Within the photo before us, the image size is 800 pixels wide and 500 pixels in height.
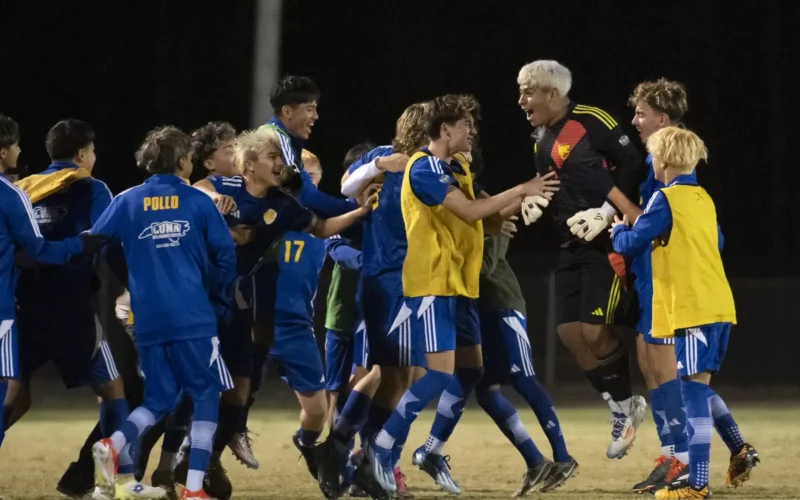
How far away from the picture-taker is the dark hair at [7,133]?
259 inches

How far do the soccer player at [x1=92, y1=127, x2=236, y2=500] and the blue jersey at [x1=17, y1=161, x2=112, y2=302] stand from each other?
61 centimetres

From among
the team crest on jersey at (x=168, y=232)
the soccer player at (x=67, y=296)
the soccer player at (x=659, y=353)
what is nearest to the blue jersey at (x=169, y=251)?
the team crest on jersey at (x=168, y=232)

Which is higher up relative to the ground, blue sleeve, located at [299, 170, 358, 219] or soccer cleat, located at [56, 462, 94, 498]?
blue sleeve, located at [299, 170, 358, 219]

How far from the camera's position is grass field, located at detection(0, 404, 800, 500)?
7164mm

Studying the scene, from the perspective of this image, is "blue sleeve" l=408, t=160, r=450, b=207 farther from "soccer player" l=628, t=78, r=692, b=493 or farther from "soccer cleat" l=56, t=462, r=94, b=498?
"soccer cleat" l=56, t=462, r=94, b=498

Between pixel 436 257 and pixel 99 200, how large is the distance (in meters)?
1.81

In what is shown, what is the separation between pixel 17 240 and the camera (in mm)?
6301

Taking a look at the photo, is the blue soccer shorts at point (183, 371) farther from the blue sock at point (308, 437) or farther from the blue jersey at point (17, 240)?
the blue sock at point (308, 437)

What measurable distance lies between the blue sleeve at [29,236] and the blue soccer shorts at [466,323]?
2049 millimetres

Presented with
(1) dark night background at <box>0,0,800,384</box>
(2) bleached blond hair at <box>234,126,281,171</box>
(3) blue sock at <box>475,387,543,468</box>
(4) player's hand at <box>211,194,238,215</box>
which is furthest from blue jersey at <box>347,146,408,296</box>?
(1) dark night background at <box>0,0,800,384</box>

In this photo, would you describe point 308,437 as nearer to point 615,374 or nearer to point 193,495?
point 193,495

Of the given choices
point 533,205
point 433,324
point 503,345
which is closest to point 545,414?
point 503,345

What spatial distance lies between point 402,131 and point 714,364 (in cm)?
203

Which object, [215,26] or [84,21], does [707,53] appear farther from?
[84,21]
